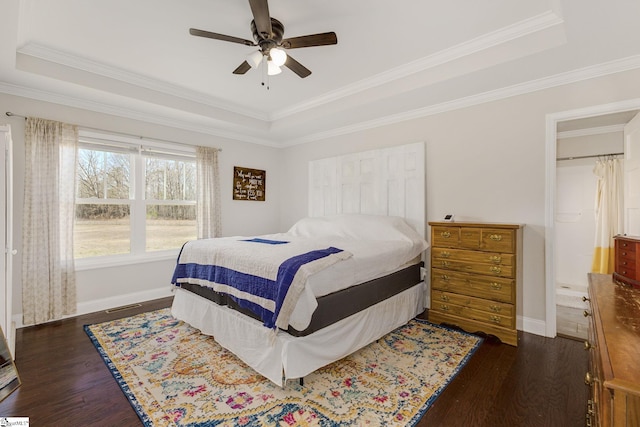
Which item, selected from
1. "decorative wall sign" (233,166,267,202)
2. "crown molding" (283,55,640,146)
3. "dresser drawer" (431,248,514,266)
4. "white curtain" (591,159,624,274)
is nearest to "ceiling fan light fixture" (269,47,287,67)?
"crown molding" (283,55,640,146)

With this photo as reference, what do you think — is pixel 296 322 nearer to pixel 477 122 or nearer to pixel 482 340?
pixel 482 340

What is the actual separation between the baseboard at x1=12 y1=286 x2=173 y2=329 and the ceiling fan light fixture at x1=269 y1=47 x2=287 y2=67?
3387mm

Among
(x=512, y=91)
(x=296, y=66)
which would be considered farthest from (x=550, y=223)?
(x=296, y=66)

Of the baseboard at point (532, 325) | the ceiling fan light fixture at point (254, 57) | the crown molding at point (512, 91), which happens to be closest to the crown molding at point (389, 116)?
the crown molding at point (512, 91)

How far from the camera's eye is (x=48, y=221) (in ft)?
10.2

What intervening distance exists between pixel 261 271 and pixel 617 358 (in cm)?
185

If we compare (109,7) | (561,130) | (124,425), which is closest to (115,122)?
(109,7)

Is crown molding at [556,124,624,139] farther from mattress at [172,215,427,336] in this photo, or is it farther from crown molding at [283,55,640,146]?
mattress at [172,215,427,336]

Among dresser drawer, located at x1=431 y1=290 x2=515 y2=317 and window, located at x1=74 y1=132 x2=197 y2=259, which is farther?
window, located at x1=74 y1=132 x2=197 y2=259

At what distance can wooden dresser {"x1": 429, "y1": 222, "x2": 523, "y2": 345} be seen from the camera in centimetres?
263

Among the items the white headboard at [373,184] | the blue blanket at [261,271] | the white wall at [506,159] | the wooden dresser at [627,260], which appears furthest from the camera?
the white headboard at [373,184]

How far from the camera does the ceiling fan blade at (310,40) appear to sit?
203 cm

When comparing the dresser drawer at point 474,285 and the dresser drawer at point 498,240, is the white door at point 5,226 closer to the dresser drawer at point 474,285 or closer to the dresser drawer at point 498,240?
the dresser drawer at point 474,285

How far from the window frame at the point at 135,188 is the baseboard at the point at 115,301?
411mm
